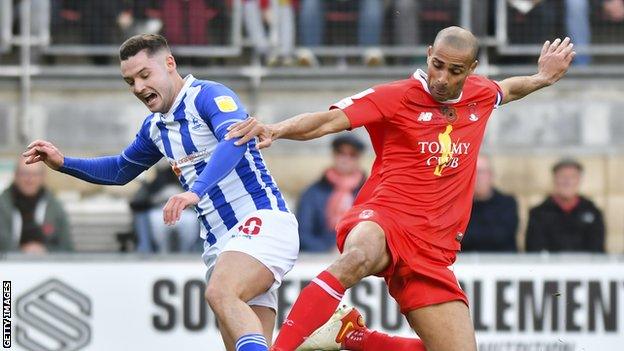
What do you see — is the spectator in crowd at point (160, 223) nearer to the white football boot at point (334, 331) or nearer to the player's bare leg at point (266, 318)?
the white football boot at point (334, 331)

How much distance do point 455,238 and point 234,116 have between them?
1.57m

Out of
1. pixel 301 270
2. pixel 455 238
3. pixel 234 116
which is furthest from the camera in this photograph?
pixel 301 270

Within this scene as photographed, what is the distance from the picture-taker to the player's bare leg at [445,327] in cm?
861

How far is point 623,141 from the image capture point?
14.8 meters

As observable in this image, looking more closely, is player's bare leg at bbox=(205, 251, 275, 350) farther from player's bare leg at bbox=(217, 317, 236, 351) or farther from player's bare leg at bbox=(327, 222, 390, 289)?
player's bare leg at bbox=(327, 222, 390, 289)

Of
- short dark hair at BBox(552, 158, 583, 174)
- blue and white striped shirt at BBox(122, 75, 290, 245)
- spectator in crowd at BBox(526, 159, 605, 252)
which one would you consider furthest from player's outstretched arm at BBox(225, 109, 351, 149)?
short dark hair at BBox(552, 158, 583, 174)

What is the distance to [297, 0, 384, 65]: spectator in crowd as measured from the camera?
14.8 meters

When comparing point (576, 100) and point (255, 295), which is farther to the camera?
point (576, 100)

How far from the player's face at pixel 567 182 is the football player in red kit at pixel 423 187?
13.2 ft

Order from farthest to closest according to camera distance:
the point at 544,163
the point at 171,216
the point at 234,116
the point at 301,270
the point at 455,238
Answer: the point at 544,163 → the point at 301,270 → the point at 455,238 → the point at 234,116 → the point at 171,216

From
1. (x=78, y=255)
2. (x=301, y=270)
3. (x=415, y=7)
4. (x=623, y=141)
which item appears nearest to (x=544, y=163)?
(x=623, y=141)

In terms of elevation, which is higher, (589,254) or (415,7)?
(415,7)

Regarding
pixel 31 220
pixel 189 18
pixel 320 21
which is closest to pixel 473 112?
Answer: pixel 31 220

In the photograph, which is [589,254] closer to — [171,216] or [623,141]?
[623,141]
